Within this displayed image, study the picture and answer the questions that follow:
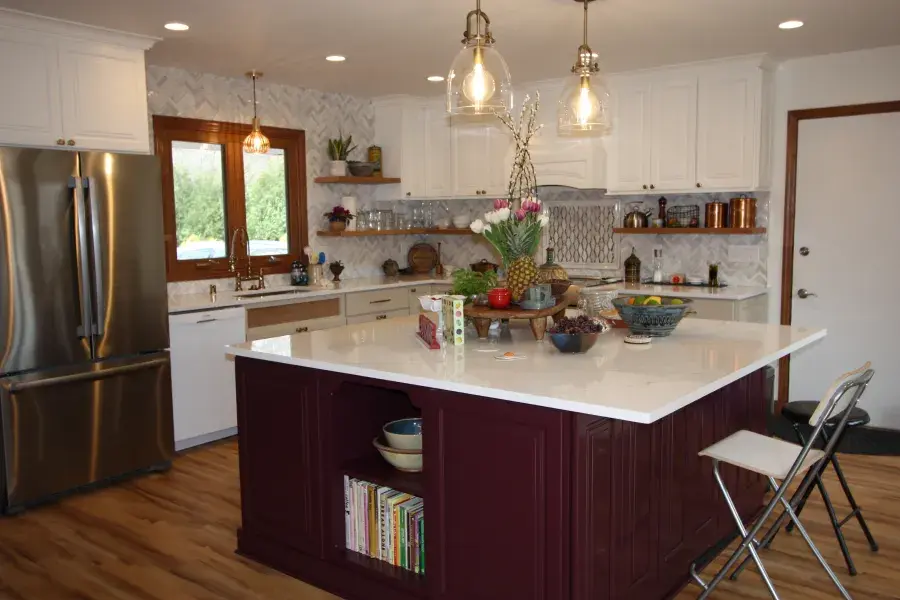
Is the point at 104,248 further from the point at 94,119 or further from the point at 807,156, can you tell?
the point at 807,156

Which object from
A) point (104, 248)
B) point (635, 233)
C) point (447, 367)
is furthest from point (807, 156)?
point (104, 248)

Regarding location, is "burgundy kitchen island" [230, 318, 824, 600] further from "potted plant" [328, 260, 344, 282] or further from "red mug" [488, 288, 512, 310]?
"potted plant" [328, 260, 344, 282]

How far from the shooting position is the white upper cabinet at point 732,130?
502 centimetres

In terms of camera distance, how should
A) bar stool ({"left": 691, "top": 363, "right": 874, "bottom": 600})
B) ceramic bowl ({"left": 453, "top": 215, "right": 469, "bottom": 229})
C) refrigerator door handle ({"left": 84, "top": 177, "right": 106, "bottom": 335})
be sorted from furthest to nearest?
ceramic bowl ({"left": 453, "top": 215, "right": 469, "bottom": 229})
refrigerator door handle ({"left": 84, "top": 177, "right": 106, "bottom": 335})
bar stool ({"left": 691, "top": 363, "right": 874, "bottom": 600})

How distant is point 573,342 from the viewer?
113 inches

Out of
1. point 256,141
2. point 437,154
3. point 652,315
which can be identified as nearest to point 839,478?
point 652,315

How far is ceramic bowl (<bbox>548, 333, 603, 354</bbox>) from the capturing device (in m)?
2.85

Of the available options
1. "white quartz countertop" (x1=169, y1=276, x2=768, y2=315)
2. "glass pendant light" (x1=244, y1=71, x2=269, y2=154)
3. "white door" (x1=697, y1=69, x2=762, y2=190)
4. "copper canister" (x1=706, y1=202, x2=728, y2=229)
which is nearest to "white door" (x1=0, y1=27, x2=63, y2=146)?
"white quartz countertop" (x1=169, y1=276, x2=768, y2=315)

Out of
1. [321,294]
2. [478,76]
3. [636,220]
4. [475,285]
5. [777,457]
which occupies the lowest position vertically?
[777,457]

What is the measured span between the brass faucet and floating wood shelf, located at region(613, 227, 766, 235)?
2654mm

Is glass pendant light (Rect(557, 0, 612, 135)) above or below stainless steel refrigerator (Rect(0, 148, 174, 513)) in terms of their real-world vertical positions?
above

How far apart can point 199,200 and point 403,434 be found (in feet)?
10.4

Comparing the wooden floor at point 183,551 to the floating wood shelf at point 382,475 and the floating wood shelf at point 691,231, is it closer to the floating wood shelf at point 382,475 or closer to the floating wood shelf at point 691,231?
the floating wood shelf at point 382,475

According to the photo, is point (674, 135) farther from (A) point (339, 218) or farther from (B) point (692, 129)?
(A) point (339, 218)
